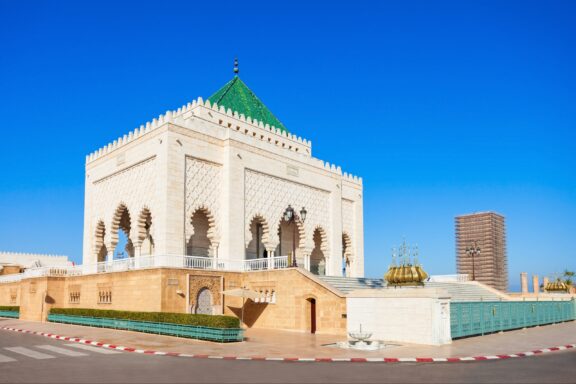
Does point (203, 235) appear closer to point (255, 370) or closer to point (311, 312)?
point (311, 312)

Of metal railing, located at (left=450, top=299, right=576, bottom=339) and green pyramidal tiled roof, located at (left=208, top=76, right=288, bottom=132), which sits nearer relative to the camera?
metal railing, located at (left=450, top=299, right=576, bottom=339)

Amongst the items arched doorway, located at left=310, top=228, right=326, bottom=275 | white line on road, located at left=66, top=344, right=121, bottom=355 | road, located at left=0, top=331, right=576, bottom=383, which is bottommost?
white line on road, located at left=66, top=344, right=121, bottom=355

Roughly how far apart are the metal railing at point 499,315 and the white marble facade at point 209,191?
9795 millimetres

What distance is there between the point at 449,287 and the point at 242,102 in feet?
53.7

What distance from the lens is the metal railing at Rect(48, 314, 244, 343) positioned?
15.6 metres

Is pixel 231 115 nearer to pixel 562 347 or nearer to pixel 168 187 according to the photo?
pixel 168 187

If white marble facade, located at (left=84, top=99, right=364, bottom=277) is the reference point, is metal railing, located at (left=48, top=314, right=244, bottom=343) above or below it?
below

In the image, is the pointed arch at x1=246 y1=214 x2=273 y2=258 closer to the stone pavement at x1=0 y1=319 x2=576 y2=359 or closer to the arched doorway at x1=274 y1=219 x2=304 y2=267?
the arched doorway at x1=274 y1=219 x2=304 y2=267

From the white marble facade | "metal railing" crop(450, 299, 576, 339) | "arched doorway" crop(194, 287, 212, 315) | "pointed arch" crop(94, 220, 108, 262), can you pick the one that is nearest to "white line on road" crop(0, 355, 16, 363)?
"arched doorway" crop(194, 287, 212, 315)

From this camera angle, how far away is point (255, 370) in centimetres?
1041

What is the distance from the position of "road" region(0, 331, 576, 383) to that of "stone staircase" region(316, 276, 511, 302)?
925 centimetres

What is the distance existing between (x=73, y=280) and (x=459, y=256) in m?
138

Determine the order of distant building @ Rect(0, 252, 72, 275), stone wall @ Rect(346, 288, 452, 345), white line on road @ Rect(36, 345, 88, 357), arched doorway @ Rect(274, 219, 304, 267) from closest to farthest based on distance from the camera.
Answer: white line on road @ Rect(36, 345, 88, 357)
stone wall @ Rect(346, 288, 452, 345)
arched doorway @ Rect(274, 219, 304, 267)
distant building @ Rect(0, 252, 72, 275)

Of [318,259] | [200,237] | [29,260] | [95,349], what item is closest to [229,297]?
[200,237]
